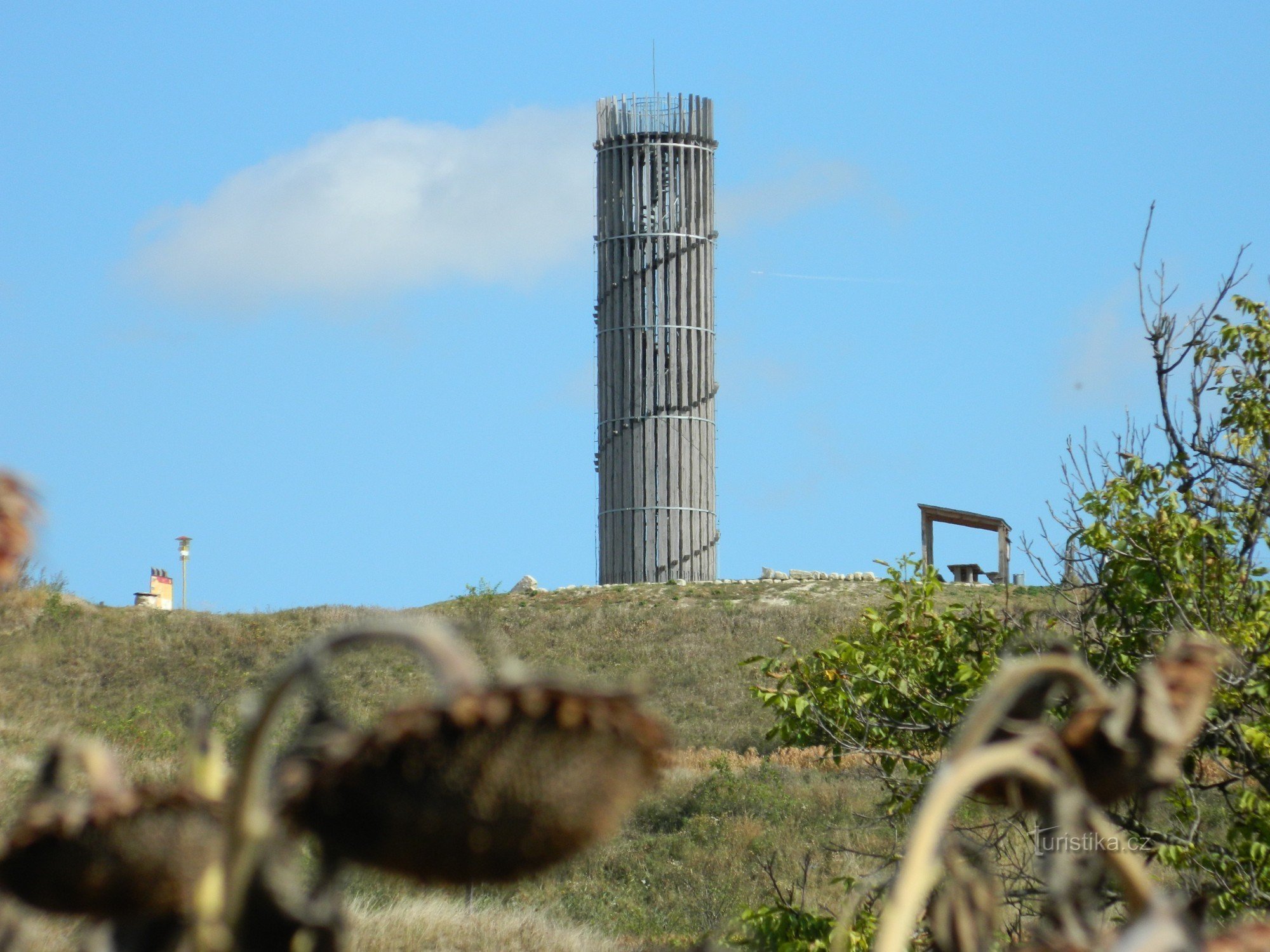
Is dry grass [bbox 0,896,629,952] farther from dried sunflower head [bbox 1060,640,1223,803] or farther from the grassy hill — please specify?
dried sunflower head [bbox 1060,640,1223,803]

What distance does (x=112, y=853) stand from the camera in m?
1.06

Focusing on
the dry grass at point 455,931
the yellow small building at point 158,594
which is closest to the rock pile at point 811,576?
the yellow small building at point 158,594

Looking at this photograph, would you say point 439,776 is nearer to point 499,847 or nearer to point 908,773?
point 499,847

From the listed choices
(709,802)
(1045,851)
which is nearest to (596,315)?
(709,802)

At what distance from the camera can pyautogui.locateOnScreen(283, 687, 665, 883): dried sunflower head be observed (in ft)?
3.09

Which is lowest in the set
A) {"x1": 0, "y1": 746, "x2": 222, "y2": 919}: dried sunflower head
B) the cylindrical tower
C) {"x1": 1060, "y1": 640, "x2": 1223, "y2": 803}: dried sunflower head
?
{"x1": 0, "y1": 746, "x2": 222, "y2": 919}: dried sunflower head

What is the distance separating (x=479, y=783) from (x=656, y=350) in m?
46.7

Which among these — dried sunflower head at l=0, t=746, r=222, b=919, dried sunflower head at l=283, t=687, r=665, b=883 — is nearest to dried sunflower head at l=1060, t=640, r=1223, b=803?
dried sunflower head at l=283, t=687, r=665, b=883

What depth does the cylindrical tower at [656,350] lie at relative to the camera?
1863 inches

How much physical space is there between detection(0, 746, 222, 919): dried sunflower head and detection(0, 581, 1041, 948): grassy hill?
274 mm

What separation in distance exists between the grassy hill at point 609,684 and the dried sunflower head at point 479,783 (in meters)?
0.06

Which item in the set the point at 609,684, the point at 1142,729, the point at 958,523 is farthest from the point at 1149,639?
the point at 958,523

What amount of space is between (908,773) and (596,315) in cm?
4122

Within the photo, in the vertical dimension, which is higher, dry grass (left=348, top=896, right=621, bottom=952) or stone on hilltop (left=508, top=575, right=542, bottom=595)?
stone on hilltop (left=508, top=575, right=542, bottom=595)
